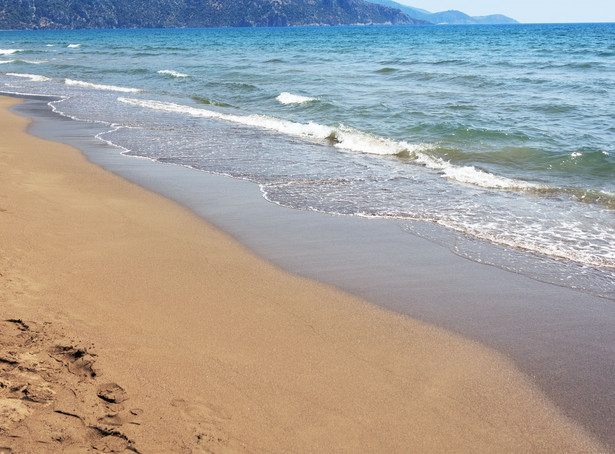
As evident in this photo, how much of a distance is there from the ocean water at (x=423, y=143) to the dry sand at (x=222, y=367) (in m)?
2.22

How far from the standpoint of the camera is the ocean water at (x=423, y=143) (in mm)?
6914

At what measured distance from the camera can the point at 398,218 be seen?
7312 mm

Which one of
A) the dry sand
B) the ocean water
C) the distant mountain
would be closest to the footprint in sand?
the dry sand

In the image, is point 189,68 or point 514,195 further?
point 189,68

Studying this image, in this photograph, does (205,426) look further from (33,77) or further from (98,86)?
(33,77)

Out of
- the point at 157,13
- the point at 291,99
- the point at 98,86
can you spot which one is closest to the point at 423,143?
the point at 291,99

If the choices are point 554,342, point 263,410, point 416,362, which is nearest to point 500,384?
point 416,362

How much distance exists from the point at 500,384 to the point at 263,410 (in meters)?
1.61

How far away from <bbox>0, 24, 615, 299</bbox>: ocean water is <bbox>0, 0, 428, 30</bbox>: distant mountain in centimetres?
13986

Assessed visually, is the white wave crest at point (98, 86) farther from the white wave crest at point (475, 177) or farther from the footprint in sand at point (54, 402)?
the footprint in sand at point (54, 402)

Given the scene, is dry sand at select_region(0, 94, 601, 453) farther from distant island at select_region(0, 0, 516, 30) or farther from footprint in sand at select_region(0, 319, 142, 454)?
distant island at select_region(0, 0, 516, 30)

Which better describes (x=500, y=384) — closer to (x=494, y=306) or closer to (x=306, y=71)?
(x=494, y=306)

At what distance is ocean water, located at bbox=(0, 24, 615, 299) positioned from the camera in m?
6.91

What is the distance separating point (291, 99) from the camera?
62.9 ft
